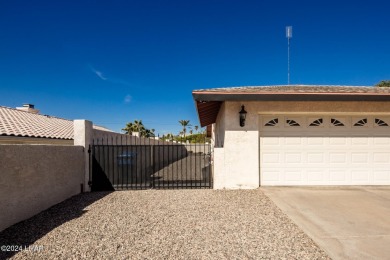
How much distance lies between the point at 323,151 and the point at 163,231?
6130mm

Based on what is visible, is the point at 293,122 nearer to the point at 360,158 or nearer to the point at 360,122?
the point at 360,122

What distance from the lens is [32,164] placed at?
5551 millimetres

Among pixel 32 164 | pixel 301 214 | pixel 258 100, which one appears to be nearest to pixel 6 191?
pixel 32 164

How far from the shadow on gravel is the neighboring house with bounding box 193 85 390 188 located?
13.4 ft

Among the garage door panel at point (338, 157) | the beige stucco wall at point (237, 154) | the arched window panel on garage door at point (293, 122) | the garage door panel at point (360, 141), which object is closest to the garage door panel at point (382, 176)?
the garage door panel at point (360, 141)

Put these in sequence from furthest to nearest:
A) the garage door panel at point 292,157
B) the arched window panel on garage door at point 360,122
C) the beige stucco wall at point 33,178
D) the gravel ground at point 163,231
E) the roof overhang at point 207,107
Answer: the roof overhang at point 207,107 → the arched window panel on garage door at point 360,122 → the garage door panel at point 292,157 → the beige stucco wall at point 33,178 → the gravel ground at point 163,231

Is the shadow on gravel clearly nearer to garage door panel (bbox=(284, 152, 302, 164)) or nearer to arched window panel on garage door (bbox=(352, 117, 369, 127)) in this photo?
garage door panel (bbox=(284, 152, 302, 164))

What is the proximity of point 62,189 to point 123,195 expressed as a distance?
5.51ft

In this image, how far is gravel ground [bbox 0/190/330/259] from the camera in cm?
361

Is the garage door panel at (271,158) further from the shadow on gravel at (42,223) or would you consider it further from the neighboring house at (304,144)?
the shadow on gravel at (42,223)

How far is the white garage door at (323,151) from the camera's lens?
810 cm

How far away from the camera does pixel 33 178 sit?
554 cm

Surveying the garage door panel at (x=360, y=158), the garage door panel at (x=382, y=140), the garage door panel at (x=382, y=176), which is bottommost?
the garage door panel at (x=382, y=176)

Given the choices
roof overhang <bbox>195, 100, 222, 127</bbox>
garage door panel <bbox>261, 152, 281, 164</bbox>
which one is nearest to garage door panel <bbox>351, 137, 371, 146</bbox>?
garage door panel <bbox>261, 152, 281, 164</bbox>
